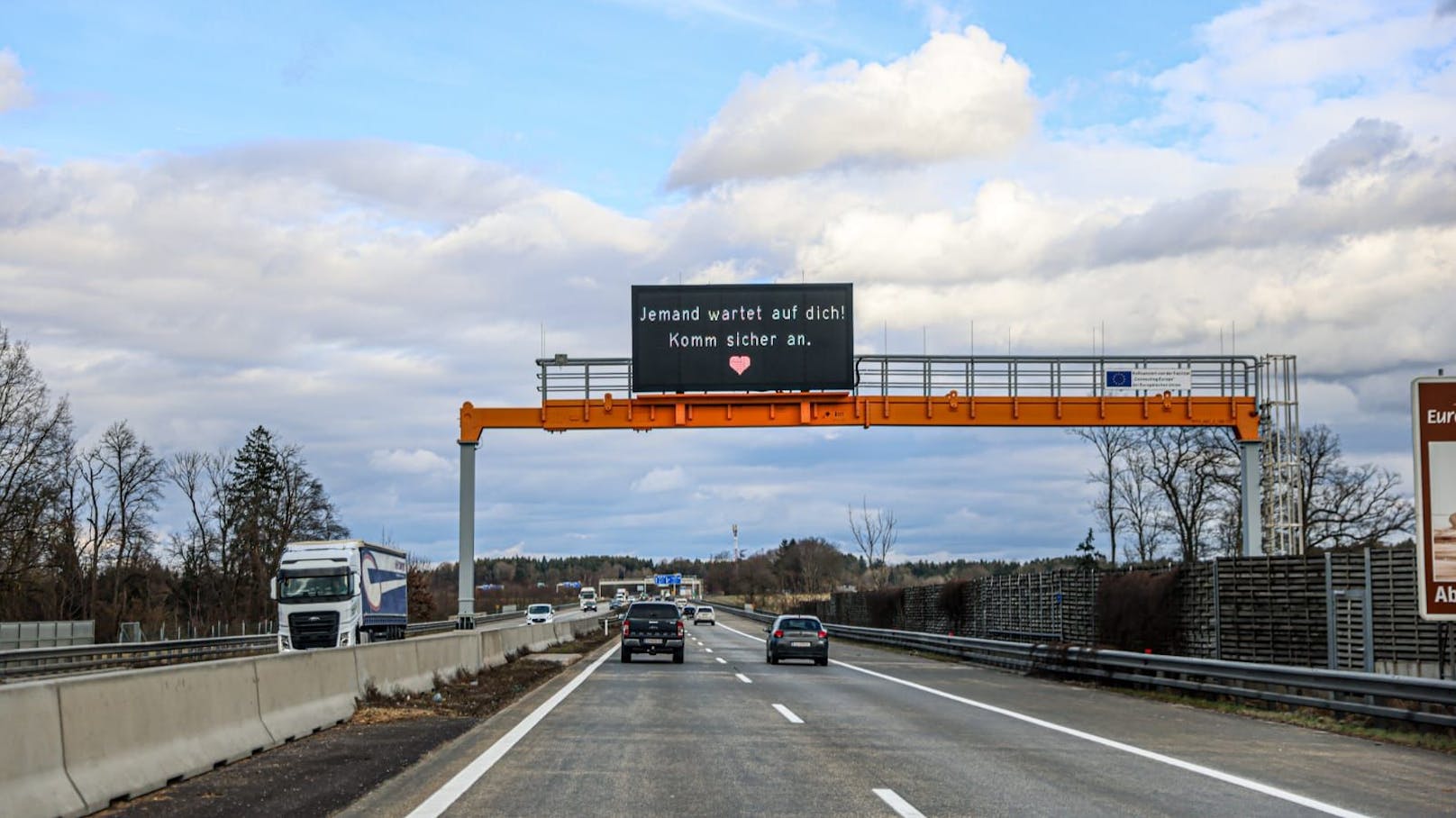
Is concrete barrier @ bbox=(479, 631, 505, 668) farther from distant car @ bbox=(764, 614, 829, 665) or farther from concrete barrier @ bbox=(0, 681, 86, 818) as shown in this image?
concrete barrier @ bbox=(0, 681, 86, 818)

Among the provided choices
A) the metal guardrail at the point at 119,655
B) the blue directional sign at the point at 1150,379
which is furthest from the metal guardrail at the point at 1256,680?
the metal guardrail at the point at 119,655

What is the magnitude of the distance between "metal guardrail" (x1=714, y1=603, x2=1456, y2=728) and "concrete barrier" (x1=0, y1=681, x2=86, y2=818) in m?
13.5

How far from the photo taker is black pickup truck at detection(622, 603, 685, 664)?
37094 mm

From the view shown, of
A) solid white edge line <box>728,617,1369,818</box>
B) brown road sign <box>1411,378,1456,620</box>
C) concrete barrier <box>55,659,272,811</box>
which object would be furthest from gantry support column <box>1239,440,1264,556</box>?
concrete barrier <box>55,659,272,811</box>

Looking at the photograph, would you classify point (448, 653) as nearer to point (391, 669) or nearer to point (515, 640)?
point (391, 669)

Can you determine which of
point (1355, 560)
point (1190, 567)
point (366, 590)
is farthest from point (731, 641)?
point (1355, 560)

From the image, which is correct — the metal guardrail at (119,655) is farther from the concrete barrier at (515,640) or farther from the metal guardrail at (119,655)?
the concrete barrier at (515,640)

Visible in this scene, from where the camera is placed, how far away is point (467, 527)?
1437 inches

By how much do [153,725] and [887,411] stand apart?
2447 cm

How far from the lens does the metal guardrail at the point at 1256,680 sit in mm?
15297

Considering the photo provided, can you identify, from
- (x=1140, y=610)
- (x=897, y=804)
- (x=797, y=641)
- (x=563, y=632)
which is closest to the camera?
(x=897, y=804)

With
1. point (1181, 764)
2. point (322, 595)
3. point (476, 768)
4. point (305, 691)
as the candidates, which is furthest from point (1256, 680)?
point (322, 595)

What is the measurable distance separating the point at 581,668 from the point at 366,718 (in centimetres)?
1653

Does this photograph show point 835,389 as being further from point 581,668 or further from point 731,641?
point 731,641
